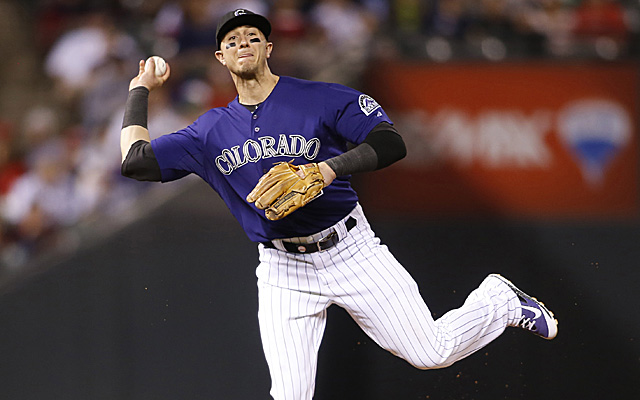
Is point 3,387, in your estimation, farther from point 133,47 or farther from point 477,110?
point 477,110

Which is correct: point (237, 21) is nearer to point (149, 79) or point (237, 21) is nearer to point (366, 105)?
point (149, 79)

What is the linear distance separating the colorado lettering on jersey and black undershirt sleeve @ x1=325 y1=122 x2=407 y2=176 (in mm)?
191

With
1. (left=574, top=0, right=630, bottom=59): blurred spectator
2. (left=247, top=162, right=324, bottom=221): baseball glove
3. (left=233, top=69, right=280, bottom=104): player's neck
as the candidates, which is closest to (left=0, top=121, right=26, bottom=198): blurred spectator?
(left=233, top=69, right=280, bottom=104): player's neck

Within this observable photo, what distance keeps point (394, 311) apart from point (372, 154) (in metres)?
0.61

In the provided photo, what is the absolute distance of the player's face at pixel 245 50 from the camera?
104 inches

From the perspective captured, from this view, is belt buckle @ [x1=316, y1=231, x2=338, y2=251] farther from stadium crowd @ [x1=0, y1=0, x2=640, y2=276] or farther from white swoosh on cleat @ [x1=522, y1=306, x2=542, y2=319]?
stadium crowd @ [x1=0, y1=0, x2=640, y2=276]

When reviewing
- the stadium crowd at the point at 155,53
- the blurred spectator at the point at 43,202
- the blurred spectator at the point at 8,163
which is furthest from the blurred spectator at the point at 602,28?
the blurred spectator at the point at 8,163

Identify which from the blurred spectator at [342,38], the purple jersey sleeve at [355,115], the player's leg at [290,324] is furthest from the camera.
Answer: the blurred spectator at [342,38]

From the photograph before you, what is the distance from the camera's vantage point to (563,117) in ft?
12.0

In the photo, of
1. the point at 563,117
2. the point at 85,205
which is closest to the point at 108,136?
the point at 85,205

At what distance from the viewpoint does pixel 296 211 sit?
104 inches

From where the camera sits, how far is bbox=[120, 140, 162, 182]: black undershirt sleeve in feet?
8.72

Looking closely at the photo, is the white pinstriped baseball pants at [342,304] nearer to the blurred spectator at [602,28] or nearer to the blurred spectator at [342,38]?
the blurred spectator at [342,38]

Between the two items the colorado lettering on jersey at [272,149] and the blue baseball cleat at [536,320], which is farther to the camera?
the blue baseball cleat at [536,320]
